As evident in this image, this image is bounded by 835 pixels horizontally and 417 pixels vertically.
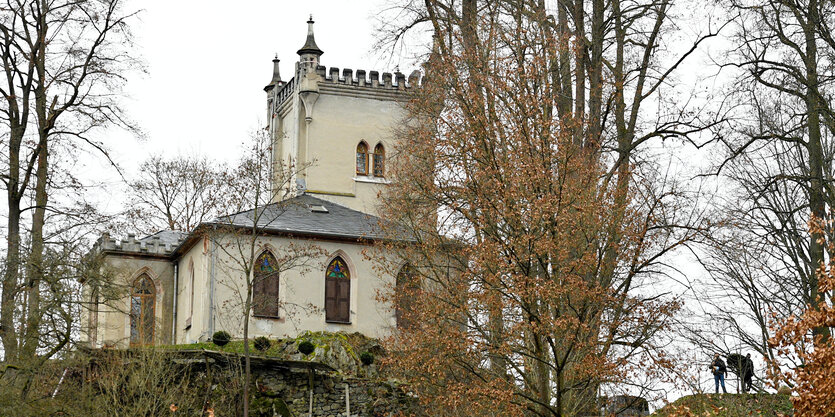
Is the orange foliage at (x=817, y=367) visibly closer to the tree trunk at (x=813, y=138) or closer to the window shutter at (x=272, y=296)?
the tree trunk at (x=813, y=138)

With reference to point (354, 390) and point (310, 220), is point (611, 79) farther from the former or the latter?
point (310, 220)

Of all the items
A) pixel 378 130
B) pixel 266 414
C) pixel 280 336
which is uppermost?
pixel 378 130

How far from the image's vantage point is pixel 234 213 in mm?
30203

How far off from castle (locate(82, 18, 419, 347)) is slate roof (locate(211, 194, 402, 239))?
0.04 m

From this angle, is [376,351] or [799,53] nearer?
[799,53]

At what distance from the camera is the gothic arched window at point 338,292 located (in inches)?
1308

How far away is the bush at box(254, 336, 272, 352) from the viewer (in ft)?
98.1

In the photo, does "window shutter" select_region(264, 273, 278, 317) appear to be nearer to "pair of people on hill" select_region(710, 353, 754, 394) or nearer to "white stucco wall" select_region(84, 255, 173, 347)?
"white stucco wall" select_region(84, 255, 173, 347)

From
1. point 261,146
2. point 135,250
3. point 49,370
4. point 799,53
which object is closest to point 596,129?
point 799,53

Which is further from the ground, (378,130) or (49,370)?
(378,130)

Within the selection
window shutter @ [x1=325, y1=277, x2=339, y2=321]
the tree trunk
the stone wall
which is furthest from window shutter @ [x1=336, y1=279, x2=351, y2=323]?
the tree trunk

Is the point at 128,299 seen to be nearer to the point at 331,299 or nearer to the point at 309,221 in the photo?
the point at 309,221

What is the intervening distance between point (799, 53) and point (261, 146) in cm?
1316

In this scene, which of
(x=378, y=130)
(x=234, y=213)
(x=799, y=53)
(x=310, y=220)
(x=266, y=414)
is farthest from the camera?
(x=378, y=130)
